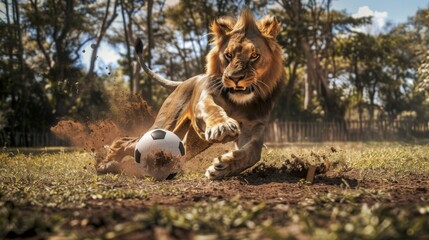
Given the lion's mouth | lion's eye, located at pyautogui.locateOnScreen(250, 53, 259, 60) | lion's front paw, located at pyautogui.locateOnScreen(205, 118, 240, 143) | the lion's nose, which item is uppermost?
lion's eye, located at pyautogui.locateOnScreen(250, 53, 259, 60)

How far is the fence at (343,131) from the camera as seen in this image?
30292 mm

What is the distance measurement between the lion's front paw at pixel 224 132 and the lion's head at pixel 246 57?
30.4 inches

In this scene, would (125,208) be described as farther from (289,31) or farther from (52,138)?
(289,31)

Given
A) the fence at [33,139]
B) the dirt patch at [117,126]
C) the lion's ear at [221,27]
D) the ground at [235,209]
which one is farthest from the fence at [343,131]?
the ground at [235,209]

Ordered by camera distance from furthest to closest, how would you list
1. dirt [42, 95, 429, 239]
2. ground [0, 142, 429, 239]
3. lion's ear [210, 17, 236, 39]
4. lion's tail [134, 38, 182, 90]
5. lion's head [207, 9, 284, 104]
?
1. lion's tail [134, 38, 182, 90]
2. lion's ear [210, 17, 236, 39]
3. lion's head [207, 9, 284, 104]
4. dirt [42, 95, 429, 239]
5. ground [0, 142, 429, 239]

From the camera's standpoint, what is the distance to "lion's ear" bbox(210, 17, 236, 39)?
267 inches

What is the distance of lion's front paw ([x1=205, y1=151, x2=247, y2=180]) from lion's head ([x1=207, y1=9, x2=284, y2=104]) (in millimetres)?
823

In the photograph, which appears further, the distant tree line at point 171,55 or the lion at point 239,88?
the distant tree line at point 171,55

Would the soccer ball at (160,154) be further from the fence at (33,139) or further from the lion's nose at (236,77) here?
the fence at (33,139)

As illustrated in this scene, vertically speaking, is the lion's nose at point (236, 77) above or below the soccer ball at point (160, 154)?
above

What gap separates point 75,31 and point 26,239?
33.7 metres

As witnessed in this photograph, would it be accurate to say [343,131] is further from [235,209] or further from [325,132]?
[235,209]

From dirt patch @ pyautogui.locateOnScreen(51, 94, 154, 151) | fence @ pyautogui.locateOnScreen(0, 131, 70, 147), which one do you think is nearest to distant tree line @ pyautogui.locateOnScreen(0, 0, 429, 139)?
fence @ pyautogui.locateOnScreen(0, 131, 70, 147)

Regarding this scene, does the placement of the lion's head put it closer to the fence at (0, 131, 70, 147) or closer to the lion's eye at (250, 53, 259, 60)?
the lion's eye at (250, 53, 259, 60)
